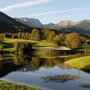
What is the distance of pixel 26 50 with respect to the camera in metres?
200

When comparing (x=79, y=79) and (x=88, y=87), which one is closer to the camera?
(x=88, y=87)

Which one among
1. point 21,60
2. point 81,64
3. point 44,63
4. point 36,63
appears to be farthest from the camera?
point 21,60

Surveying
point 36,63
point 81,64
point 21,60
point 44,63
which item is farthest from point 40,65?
point 21,60

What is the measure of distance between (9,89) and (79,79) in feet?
88.3

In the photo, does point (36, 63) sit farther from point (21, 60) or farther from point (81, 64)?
point (81, 64)

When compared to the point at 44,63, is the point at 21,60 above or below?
above

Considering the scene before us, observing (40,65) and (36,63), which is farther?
(36,63)

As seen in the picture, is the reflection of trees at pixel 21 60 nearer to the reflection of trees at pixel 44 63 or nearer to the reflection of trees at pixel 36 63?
the reflection of trees at pixel 36 63

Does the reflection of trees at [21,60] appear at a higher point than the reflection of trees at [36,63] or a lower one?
higher

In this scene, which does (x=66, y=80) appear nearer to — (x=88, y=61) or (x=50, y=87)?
(x=50, y=87)

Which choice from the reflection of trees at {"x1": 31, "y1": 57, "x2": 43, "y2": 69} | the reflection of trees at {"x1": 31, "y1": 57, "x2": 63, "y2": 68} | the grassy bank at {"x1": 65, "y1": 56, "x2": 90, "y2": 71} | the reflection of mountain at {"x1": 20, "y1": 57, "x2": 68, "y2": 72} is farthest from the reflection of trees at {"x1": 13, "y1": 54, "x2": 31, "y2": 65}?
the grassy bank at {"x1": 65, "y1": 56, "x2": 90, "y2": 71}

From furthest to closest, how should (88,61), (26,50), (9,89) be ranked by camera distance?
(26,50), (88,61), (9,89)

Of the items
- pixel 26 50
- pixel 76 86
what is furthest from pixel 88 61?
pixel 26 50

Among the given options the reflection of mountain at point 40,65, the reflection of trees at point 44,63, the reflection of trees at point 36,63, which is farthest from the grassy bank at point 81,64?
the reflection of trees at point 36,63
